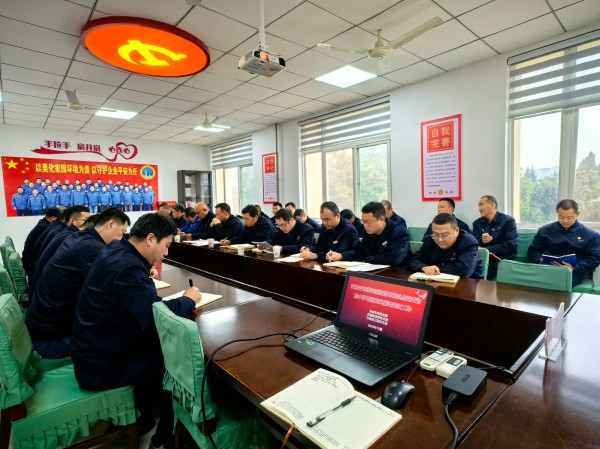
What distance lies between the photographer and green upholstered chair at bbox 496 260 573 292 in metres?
1.87

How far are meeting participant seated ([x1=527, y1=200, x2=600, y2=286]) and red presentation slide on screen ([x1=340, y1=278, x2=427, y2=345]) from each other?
263cm

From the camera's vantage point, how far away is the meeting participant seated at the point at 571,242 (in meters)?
3.00

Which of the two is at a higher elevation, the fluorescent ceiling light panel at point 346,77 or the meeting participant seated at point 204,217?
the fluorescent ceiling light panel at point 346,77

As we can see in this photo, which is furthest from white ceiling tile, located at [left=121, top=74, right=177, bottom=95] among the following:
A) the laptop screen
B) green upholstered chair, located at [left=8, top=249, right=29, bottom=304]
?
the laptop screen

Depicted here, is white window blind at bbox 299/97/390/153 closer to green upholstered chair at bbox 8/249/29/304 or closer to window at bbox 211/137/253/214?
window at bbox 211/137/253/214

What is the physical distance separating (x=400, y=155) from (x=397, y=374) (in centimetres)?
415

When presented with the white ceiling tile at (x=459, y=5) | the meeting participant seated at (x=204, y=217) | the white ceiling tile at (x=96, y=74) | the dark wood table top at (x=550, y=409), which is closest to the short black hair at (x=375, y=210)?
the white ceiling tile at (x=459, y=5)

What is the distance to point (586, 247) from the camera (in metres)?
3.08

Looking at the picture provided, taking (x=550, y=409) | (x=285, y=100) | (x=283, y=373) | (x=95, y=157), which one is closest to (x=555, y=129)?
(x=285, y=100)

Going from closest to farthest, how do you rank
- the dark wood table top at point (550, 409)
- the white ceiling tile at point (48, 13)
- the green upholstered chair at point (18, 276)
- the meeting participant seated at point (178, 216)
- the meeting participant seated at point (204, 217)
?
the dark wood table top at point (550, 409) → the white ceiling tile at point (48, 13) → the green upholstered chair at point (18, 276) → the meeting participant seated at point (204, 217) → the meeting participant seated at point (178, 216)

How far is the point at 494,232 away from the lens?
3.70 m

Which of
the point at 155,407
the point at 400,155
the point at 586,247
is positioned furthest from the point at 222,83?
the point at 586,247

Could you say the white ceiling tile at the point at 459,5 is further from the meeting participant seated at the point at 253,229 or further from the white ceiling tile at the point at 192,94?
the white ceiling tile at the point at 192,94

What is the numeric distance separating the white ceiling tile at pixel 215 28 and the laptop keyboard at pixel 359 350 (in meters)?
2.62
